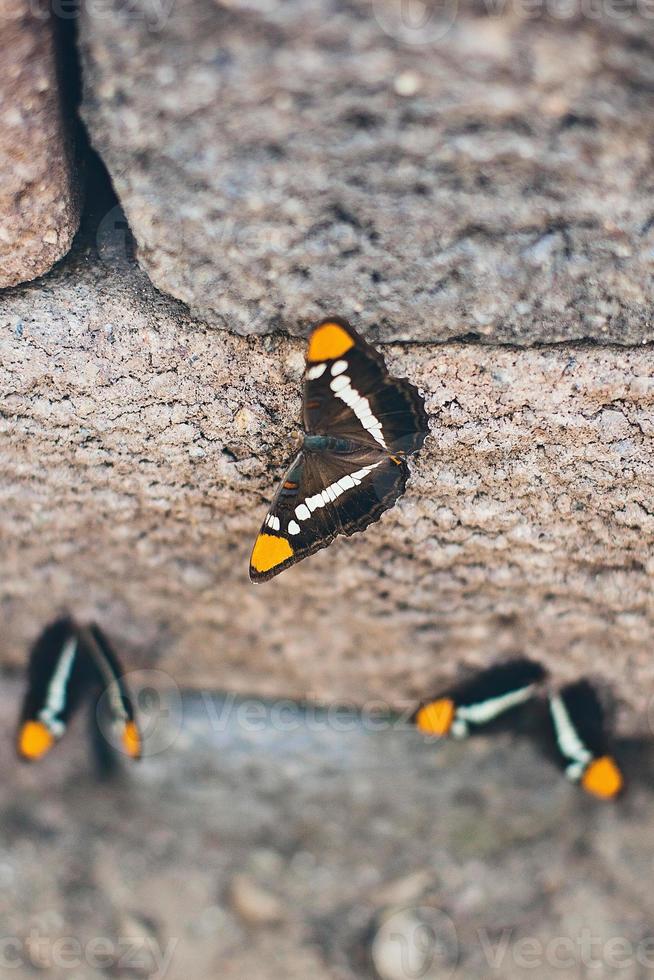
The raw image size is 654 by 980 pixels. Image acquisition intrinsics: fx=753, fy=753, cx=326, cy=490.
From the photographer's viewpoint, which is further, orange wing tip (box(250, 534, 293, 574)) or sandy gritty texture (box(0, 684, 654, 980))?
sandy gritty texture (box(0, 684, 654, 980))

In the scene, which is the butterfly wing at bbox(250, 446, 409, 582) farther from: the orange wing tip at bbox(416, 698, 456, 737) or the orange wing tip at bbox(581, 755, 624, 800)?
the orange wing tip at bbox(581, 755, 624, 800)

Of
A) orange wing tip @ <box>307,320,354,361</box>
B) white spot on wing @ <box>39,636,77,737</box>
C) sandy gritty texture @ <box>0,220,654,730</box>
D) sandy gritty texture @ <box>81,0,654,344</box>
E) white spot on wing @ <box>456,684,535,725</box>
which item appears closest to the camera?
sandy gritty texture @ <box>81,0,654,344</box>

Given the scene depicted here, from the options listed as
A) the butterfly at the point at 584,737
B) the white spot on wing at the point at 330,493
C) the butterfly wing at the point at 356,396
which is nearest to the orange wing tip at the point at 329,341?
the butterfly wing at the point at 356,396

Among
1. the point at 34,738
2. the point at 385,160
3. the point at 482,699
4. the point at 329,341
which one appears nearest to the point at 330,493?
the point at 329,341

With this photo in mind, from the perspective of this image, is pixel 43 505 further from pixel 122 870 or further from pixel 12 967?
A: pixel 12 967

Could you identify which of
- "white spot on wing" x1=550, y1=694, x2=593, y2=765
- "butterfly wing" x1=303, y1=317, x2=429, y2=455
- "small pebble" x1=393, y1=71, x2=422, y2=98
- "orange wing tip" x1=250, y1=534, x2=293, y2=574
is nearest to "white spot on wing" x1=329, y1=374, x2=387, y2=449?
"butterfly wing" x1=303, y1=317, x2=429, y2=455

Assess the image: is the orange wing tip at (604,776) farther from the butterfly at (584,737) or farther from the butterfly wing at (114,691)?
the butterfly wing at (114,691)

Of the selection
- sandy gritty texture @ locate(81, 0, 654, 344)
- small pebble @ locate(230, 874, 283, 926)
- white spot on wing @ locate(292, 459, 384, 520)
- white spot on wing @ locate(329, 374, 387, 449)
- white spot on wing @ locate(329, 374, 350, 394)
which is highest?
sandy gritty texture @ locate(81, 0, 654, 344)
